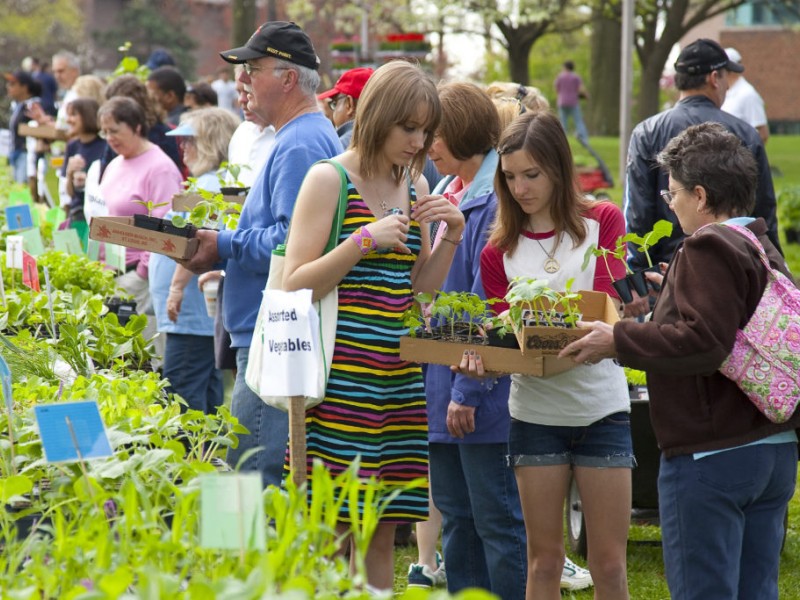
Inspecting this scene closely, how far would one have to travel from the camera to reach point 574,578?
4367 millimetres

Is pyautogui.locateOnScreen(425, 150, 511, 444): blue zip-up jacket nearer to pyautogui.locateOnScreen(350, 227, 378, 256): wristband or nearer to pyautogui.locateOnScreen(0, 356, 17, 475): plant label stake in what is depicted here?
pyautogui.locateOnScreen(350, 227, 378, 256): wristband

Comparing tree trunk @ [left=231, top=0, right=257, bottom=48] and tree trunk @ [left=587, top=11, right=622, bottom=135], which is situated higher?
tree trunk @ [left=231, top=0, right=257, bottom=48]

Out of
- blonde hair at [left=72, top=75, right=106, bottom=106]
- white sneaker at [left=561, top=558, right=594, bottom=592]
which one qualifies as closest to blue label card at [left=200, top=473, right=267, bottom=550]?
white sneaker at [left=561, top=558, right=594, bottom=592]

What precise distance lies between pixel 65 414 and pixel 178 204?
7.43 ft

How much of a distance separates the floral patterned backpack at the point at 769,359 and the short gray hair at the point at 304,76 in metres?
1.52

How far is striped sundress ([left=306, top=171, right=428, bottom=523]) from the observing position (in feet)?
9.73

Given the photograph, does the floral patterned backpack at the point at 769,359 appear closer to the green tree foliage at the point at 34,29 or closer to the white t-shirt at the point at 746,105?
the white t-shirt at the point at 746,105

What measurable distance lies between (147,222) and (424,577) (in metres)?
1.70

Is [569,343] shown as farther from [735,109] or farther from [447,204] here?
[735,109]

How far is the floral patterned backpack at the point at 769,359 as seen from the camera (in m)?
2.67

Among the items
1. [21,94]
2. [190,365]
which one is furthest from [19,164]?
[190,365]

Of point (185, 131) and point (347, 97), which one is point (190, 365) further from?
point (347, 97)

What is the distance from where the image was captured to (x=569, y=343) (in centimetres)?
296

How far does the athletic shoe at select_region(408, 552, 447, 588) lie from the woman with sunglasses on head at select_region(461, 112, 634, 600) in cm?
104
